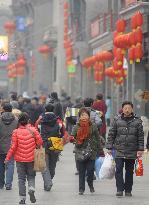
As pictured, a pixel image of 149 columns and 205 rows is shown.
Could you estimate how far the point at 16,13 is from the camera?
94.1 metres

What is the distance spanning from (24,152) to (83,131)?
1525 mm

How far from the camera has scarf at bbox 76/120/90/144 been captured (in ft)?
54.1

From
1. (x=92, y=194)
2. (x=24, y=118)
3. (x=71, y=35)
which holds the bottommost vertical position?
(x=92, y=194)

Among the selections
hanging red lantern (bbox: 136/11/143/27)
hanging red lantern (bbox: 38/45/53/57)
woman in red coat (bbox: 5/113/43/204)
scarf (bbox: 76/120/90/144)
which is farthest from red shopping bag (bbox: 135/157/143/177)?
hanging red lantern (bbox: 38/45/53/57)

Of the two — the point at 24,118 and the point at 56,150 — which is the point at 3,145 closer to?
the point at 56,150

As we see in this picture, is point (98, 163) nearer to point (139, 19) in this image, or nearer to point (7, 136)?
point (7, 136)

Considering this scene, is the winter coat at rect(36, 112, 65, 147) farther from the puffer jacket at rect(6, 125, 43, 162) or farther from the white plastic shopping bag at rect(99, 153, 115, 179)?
the puffer jacket at rect(6, 125, 43, 162)

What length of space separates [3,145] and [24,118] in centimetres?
233

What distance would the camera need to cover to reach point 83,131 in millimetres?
16516

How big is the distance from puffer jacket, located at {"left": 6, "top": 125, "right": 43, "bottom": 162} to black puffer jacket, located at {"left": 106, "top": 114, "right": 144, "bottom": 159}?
1.42 m

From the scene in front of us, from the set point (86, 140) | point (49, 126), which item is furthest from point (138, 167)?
point (49, 126)

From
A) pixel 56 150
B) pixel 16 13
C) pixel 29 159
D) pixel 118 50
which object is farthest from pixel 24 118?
pixel 16 13

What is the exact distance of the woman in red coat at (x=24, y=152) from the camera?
15312 mm

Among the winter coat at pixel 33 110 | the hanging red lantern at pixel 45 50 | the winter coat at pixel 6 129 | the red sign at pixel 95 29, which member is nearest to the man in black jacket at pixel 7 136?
the winter coat at pixel 6 129
